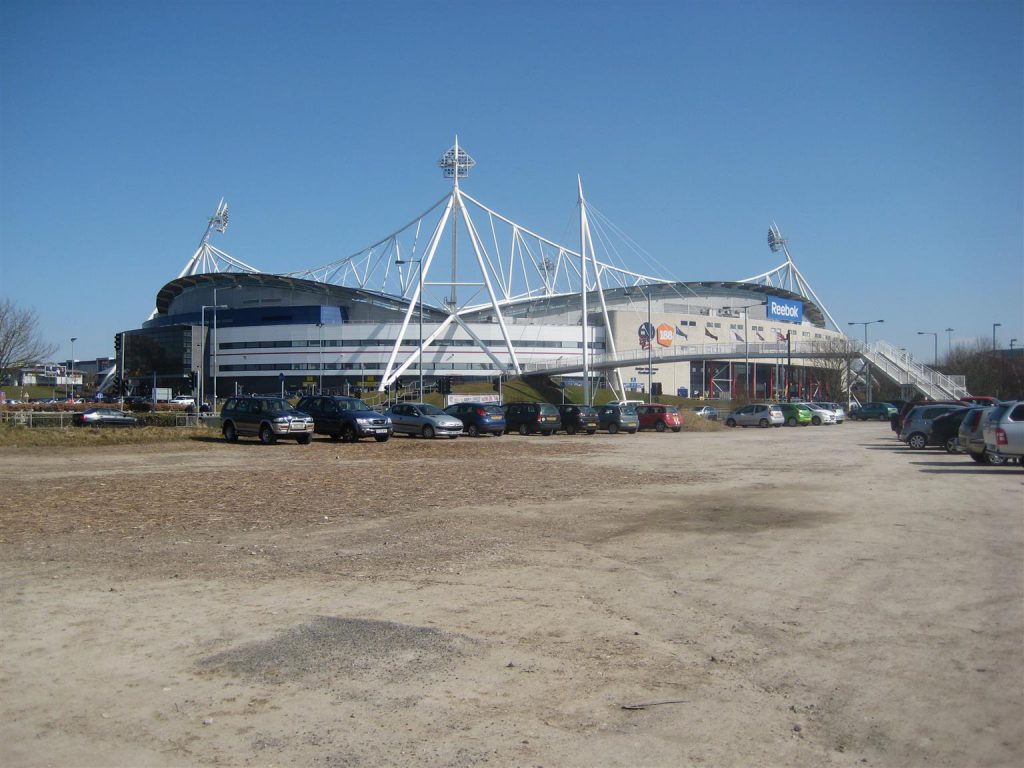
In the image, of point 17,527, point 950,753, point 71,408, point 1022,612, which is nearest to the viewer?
point 950,753

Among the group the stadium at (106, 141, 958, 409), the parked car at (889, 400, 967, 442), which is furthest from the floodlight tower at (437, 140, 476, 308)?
the parked car at (889, 400, 967, 442)

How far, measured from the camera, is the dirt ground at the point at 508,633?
4.77m

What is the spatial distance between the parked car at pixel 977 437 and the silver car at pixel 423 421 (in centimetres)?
1958

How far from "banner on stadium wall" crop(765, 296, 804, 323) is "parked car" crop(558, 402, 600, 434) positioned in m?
73.6

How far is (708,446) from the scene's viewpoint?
1275 inches

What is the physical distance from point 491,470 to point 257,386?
88.1 m

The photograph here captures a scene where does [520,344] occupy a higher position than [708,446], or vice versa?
[520,344]

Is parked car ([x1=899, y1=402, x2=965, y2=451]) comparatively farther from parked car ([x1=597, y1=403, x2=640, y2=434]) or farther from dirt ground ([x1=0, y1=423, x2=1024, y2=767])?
dirt ground ([x1=0, y1=423, x2=1024, y2=767])

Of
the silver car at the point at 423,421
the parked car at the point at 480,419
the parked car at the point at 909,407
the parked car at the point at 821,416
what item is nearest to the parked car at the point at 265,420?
the silver car at the point at 423,421

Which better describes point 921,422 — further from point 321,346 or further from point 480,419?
point 321,346

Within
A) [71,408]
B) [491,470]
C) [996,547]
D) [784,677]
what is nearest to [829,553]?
[996,547]

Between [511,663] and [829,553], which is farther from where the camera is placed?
[829,553]

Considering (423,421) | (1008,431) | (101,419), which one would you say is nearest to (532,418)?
(423,421)

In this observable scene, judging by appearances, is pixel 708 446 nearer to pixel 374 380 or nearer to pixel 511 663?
pixel 511 663
